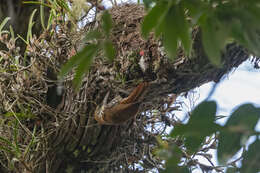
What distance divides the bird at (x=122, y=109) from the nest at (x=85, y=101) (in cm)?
4

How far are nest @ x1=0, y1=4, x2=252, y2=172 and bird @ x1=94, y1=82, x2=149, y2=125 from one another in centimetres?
4

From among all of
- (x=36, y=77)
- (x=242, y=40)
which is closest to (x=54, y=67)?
(x=36, y=77)

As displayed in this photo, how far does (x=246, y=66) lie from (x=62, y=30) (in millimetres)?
485

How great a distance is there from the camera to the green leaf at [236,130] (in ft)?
1.05

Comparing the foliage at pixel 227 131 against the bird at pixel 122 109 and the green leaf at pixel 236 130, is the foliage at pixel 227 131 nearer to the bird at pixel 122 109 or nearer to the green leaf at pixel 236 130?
the green leaf at pixel 236 130

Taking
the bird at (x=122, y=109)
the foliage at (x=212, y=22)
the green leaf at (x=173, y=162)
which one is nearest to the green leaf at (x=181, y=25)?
the foliage at (x=212, y=22)

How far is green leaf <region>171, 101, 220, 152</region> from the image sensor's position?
0.33 m

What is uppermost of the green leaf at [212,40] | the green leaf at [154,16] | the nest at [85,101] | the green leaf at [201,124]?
the green leaf at [154,16]

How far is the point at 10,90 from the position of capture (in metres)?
0.99

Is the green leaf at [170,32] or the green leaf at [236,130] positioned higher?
the green leaf at [170,32]

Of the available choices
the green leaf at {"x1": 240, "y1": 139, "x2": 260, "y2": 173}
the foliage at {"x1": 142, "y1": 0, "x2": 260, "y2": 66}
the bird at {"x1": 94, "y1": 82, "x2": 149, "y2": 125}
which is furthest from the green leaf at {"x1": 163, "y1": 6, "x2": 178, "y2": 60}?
the bird at {"x1": 94, "y1": 82, "x2": 149, "y2": 125}

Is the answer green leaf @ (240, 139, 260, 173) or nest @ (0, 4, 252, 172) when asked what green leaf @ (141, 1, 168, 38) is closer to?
green leaf @ (240, 139, 260, 173)

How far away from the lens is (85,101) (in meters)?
0.84

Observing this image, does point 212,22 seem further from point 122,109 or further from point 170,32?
point 122,109
